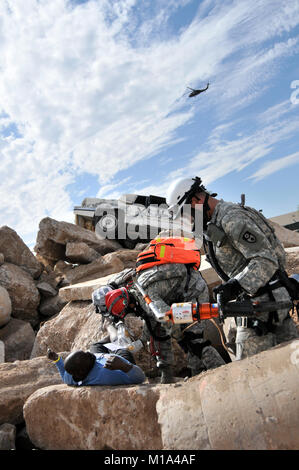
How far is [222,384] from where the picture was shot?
83.3 inches

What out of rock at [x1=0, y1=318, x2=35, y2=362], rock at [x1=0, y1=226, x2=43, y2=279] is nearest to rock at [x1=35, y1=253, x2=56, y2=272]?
rock at [x1=0, y1=226, x2=43, y2=279]

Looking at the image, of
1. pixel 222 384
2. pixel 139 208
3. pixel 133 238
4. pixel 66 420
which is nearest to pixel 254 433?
pixel 222 384

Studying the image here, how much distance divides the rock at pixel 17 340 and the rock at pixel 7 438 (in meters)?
3.80

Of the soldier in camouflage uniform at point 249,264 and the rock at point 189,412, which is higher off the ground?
the soldier in camouflage uniform at point 249,264

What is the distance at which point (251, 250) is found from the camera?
246cm

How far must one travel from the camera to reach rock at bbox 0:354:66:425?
3.08 m

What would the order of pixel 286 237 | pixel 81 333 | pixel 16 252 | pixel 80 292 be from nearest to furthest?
pixel 81 333 → pixel 80 292 → pixel 286 237 → pixel 16 252

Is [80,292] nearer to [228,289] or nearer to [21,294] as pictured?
[21,294]

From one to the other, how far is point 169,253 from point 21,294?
5.40 m

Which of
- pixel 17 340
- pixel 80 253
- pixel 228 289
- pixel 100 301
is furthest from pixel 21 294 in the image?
pixel 228 289

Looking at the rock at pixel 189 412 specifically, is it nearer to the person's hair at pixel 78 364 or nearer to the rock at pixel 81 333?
the person's hair at pixel 78 364

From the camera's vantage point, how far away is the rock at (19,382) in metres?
3.08

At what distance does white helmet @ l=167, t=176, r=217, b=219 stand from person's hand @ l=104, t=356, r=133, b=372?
1.28 m

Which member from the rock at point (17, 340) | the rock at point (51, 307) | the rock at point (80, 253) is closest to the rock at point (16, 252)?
the rock at point (80, 253)
